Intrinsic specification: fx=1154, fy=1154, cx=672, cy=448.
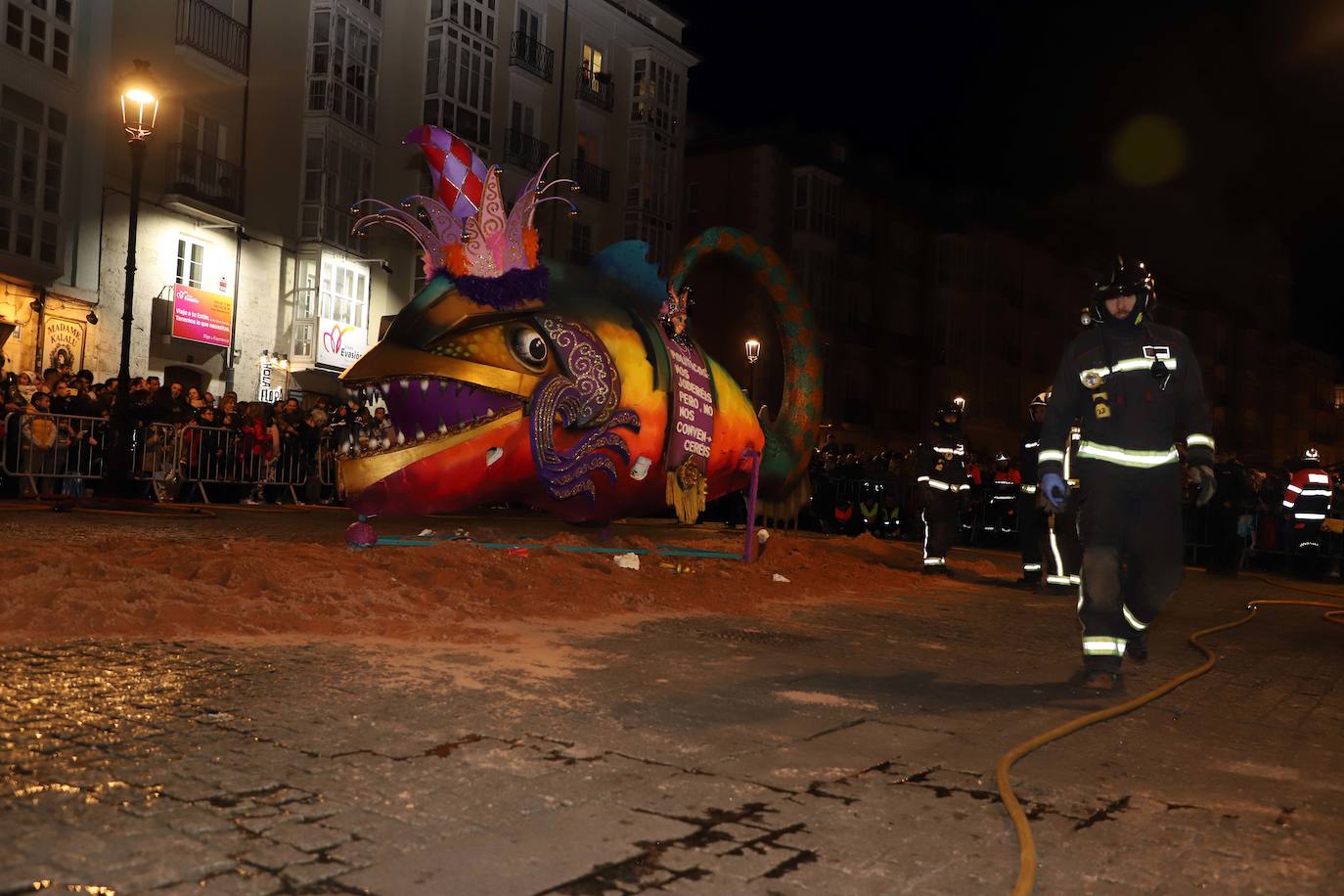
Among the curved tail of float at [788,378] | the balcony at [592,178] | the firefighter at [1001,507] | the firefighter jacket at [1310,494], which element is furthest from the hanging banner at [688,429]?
the balcony at [592,178]

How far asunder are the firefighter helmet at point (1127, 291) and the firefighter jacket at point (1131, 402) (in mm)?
73

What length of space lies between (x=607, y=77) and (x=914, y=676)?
3408 cm

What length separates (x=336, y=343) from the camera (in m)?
28.0

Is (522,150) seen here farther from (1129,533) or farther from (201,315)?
(1129,533)

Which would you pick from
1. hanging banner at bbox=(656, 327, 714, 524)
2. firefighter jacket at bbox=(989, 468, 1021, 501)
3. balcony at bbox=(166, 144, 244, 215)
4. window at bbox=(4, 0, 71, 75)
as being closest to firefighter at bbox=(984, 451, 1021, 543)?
firefighter jacket at bbox=(989, 468, 1021, 501)

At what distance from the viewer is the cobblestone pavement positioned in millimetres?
2764

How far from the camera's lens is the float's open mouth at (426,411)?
8.05 metres

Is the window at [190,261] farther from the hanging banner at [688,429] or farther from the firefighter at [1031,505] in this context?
the firefighter at [1031,505]

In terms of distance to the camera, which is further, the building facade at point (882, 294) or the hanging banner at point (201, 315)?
the building facade at point (882, 294)

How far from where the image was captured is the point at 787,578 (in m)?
9.96

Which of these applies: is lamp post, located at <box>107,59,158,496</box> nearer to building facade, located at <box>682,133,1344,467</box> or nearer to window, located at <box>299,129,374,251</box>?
window, located at <box>299,129,374,251</box>

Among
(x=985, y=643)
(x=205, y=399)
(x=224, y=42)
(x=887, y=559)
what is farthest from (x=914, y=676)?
(x=224, y=42)

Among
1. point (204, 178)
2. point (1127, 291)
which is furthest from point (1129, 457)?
point (204, 178)

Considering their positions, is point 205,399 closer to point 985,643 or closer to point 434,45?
point 985,643
